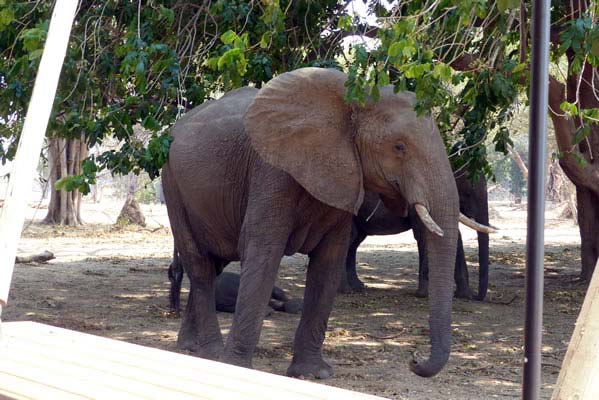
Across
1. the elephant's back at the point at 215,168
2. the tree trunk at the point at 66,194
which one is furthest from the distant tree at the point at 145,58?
the tree trunk at the point at 66,194

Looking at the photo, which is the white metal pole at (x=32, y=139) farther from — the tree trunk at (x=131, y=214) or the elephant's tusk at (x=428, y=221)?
the tree trunk at (x=131, y=214)

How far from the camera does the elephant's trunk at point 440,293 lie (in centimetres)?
589

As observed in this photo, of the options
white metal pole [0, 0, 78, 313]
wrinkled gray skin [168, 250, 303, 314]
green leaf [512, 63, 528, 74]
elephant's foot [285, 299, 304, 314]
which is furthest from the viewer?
elephant's foot [285, 299, 304, 314]

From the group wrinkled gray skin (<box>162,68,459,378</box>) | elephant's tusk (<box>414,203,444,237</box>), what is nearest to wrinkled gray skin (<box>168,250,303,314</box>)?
wrinkled gray skin (<box>162,68,459,378</box>)

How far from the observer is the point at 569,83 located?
34.7 ft

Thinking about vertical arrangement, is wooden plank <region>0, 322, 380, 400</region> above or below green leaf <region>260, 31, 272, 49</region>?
below

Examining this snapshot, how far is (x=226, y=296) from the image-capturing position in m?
10.2

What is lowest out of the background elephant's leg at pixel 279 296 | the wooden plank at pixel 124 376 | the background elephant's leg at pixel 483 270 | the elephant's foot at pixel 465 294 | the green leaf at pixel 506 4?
the elephant's foot at pixel 465 294

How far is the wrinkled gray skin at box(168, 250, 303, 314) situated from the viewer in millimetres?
9859

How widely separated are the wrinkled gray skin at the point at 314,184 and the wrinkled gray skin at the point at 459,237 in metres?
3.77

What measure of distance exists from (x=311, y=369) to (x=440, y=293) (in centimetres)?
127

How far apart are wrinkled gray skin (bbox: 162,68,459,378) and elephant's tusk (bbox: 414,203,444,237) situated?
0.20 feet

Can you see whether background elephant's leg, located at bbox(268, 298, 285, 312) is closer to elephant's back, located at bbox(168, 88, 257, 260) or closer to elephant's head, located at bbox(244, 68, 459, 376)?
elephant's back, located at bbox(168, 88, 257, 260)

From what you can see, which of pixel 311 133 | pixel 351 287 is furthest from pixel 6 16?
pixel 351 287
